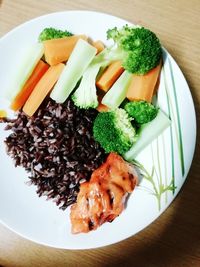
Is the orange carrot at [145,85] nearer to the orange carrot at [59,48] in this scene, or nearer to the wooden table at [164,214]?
the wooden table at [164,214]

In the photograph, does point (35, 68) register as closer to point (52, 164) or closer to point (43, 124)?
point (43, 124)

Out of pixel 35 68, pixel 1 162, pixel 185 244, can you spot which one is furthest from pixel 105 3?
pixel 185 244

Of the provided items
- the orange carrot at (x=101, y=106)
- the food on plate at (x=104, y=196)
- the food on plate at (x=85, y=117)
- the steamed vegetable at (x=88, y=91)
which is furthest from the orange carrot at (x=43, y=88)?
the food on plate at (x=104, y=196)

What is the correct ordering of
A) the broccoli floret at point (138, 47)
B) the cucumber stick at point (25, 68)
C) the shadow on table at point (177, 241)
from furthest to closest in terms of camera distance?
1. the shadow on table at point (177, 241)
2. the cucumber stick at point (25, 68)
3. the broccoli floret at point (138, 47)

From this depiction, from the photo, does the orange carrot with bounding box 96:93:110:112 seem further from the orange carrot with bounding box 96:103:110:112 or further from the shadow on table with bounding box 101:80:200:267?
the shadow on table with bounding box 101:80:200:267

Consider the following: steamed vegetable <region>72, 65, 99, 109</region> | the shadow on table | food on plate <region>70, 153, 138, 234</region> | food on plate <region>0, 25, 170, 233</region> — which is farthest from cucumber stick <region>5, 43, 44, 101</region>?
the shadow on table

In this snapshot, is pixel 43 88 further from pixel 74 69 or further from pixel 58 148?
pixel 58 148

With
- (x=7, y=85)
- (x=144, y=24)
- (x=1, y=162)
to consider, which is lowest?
(x=1, y=162)
